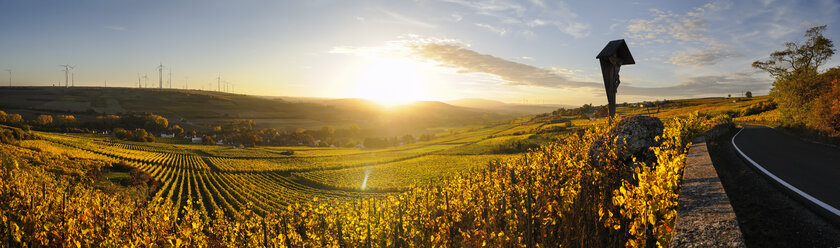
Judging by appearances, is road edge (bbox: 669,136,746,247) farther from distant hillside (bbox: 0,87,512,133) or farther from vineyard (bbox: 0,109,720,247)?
distant hillside (bbox: 0,87,512,133)

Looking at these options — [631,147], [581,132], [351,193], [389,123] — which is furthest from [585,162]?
[389,123]

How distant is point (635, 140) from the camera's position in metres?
7.82

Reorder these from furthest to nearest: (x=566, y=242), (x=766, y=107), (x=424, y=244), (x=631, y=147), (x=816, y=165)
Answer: (x=766, y=107) → (x=816, y=165) → (x=631, y=147) → (x=424, y=244) → (x=566, y=242)

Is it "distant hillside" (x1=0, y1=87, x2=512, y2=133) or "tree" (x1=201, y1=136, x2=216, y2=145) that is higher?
"distant hillside" (x1=0, y1=87, x2=512, y2=133)

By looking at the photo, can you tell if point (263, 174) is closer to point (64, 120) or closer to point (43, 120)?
point (43, 120)

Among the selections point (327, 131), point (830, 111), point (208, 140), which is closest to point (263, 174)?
point (208, 140)

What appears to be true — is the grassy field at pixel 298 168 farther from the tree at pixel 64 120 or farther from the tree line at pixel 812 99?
the tree at pixel 64 120

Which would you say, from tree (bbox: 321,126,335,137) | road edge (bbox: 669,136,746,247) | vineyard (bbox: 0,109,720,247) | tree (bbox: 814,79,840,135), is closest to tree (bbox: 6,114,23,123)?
tree (bbox: 321,126,335,137)

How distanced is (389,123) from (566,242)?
182882 mm

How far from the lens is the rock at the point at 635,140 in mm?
7617

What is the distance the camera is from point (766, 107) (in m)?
45.6

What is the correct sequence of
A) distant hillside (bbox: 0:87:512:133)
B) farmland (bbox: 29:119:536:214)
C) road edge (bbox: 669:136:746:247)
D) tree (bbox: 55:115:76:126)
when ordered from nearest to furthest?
road edge (bbox: 669:136:746:247) < farmland (bbox: 29:119:536:214) < tree (bbox: 55:115:76:126) < distant hillside (bbox: 0:87:512:133)

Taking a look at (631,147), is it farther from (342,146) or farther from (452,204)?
(342,146)

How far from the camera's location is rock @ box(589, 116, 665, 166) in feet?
25.0
